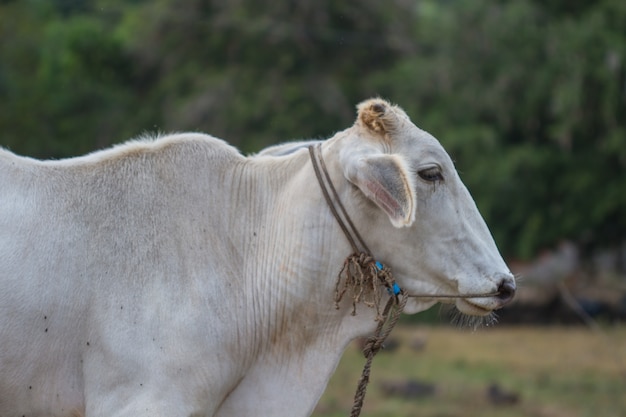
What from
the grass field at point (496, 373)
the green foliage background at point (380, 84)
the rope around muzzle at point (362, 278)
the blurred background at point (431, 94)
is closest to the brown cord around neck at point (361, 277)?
the rope around muzzle at point (362, 278)

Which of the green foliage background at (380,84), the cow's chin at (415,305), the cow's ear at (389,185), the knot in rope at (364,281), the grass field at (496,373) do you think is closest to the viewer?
the cow's ear at (389,185)

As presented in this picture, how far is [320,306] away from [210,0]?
902 inches

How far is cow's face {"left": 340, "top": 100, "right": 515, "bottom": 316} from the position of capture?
448cm

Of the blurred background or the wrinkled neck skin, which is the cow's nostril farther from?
the blurred background

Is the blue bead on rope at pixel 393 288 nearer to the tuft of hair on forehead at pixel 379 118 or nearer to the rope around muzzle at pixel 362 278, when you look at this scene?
the rope around muzzle at pixel 362 278

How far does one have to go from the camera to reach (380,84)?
25703mm

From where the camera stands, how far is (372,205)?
448cm

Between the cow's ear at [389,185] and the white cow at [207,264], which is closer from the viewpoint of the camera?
the white cow at [207,264]

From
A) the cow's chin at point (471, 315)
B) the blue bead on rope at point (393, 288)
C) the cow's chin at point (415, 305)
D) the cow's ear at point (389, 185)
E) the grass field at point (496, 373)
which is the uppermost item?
the cow's ear at point (389, 185)

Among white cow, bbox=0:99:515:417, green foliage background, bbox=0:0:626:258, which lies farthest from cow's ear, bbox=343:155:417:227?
green foliage background, bbox=0:0:626:258

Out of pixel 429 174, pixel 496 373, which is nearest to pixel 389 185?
pixel 429 174

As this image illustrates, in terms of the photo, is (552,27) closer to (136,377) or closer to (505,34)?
(505,34)

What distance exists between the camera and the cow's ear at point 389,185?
13.9ft

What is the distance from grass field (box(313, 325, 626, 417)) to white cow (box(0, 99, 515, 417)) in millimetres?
4624
